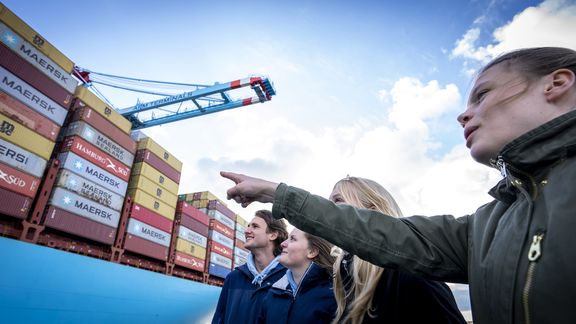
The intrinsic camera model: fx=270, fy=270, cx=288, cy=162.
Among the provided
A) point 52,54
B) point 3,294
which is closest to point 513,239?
point 3,294

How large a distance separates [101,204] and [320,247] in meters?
13.8

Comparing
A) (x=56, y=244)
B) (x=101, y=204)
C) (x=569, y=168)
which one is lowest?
(x=569, y=168)

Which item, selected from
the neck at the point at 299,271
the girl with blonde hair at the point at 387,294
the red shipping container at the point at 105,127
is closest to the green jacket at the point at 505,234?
the girl with blonde hair at the point at 387,294

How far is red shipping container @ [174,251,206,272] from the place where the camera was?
1763 cm

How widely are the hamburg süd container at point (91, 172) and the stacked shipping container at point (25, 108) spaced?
73 centimetres

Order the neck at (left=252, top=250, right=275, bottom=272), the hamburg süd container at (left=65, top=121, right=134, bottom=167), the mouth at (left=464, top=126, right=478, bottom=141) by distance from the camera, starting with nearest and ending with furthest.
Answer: the mouth at (left=464, top=126, right=478, bottom=141)
the neck at (left=252, top=250, right=275, bottom=272)
the hamburg süd container at (left=65, top=121, right=134, bottom=167)

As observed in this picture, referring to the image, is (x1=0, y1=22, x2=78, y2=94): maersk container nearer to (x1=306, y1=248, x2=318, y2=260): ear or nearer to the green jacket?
(x1=306, y1=248, x2=318, y2=260): ear

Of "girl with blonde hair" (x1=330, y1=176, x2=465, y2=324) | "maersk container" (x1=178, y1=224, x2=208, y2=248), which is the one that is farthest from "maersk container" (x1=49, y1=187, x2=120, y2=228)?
"girl with blonde hair" (x1=330, y1=176, x2=465, y2=324)

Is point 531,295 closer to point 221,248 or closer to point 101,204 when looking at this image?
point 101,204

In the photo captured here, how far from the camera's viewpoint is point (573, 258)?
2.26 feet

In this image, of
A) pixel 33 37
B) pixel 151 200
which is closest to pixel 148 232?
pixel 151 200

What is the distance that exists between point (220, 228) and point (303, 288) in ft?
73.2

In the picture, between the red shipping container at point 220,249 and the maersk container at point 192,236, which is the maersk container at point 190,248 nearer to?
the maersk container at point 192,236

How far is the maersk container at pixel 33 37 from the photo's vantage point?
1086 cm
